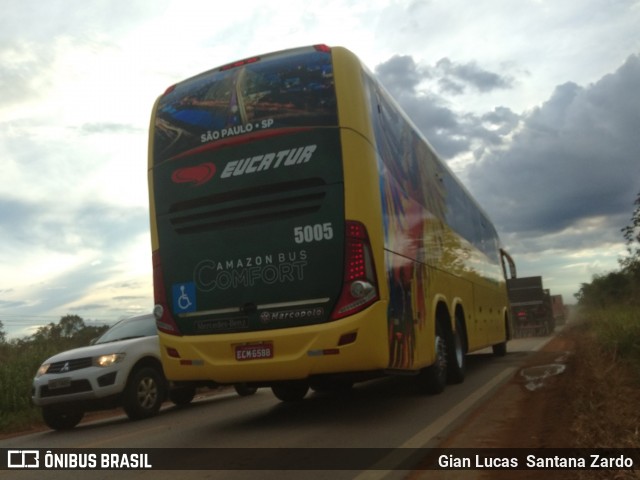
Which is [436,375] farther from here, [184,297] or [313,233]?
[184,297]

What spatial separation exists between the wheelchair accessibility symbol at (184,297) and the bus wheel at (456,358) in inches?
169

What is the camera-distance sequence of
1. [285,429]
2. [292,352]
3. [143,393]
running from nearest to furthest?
[292,352]
[285,429]
[143,393]

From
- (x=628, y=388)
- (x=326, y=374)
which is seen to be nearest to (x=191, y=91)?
(x=326, y=374)

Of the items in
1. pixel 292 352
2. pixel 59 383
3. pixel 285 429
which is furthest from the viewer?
pixel 59 383

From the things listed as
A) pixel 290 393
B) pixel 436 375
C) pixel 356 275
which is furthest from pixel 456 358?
pixel 356 275

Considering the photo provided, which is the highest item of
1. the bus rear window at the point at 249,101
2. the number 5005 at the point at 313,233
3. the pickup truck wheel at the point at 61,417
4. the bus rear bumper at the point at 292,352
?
the bus rear window at the point at 249,101

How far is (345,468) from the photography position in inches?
197

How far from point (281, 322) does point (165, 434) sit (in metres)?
2.19

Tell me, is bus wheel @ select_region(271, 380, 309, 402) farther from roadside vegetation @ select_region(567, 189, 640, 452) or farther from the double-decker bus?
roadside vegetation @ select_region(567, 189, 640, 452)

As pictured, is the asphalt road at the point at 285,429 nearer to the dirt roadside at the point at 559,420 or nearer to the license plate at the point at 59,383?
the dirt roadside at the point at 559,420

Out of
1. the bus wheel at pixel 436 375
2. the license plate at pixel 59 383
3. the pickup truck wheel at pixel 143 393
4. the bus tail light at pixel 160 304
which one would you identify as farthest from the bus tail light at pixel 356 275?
the license plate at pixel 59 383

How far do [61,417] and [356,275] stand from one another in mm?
5723

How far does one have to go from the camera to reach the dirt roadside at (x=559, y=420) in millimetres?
4711

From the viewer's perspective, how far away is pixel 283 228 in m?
6.81
